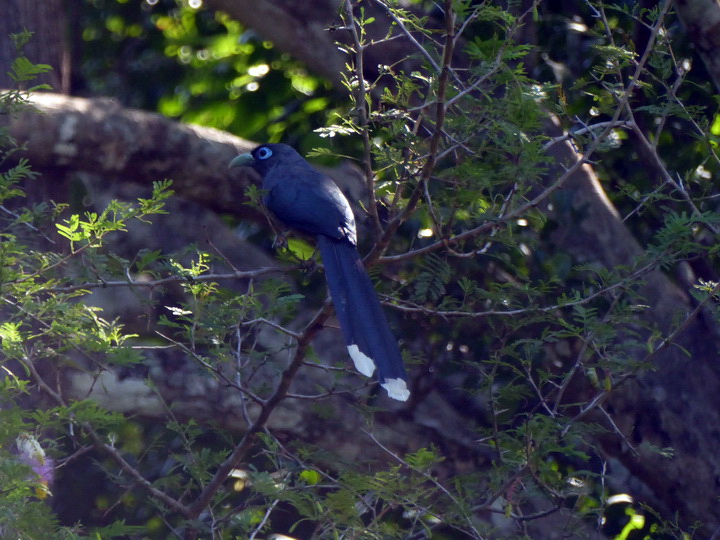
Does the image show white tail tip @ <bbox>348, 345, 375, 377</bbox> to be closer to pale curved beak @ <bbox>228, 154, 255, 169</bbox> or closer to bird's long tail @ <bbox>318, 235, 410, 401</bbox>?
bird's long tail @ <bbox>318, 235, 410, 401</bbox>

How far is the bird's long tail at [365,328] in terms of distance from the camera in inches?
110

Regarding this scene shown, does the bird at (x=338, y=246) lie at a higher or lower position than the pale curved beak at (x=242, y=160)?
higher

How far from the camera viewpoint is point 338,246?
10.7 ft

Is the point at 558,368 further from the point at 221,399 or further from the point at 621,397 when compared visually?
the point at 221,399

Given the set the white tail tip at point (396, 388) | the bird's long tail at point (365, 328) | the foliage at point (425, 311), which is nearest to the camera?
the foliage at point (425, 311)

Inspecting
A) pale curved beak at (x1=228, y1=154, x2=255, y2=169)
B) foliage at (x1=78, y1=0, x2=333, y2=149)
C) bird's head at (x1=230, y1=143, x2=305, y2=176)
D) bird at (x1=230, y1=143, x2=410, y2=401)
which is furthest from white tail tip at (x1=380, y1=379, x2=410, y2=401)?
foliage at (x1=78, y1=0, x2=333, y2=149)

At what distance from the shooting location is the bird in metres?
2.84

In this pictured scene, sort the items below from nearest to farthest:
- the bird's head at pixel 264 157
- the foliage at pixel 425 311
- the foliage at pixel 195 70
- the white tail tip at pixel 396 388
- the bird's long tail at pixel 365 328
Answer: the foliage at pixel 425 311 < the white tail tip at pixel 396 388 < the bird's long tail at pixel 365 328 < the bird's head at pixel 264 157 < the foliage at pixel 195 70

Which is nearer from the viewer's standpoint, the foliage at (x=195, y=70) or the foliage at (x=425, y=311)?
the foliage at (x=425, y=311)

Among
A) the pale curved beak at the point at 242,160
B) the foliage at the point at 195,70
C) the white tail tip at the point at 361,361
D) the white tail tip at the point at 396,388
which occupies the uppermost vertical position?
the white tail tip at the point at 361,361

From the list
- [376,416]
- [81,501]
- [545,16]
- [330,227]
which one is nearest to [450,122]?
[330,227]

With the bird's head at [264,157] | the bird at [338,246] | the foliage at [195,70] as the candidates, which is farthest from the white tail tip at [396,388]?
the foliage at [195,70]

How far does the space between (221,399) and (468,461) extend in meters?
1.23

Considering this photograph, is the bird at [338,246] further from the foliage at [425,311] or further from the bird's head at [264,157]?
the foliage at [425,311]
